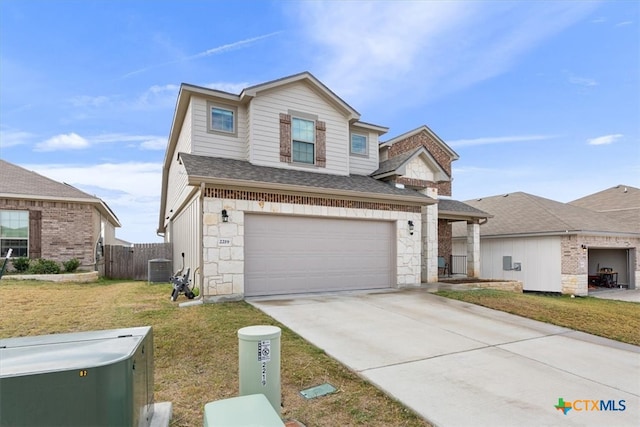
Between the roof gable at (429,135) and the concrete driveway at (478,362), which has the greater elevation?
the roof gable at (429,135)

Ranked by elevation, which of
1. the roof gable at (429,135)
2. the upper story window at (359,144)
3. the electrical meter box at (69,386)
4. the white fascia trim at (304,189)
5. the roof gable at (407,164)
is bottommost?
the electrical meter box at (69,386)

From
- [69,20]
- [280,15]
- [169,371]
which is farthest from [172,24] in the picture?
[169,371]

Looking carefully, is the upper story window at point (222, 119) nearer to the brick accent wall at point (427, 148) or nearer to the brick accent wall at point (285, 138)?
the brick accent wall at point (285, 138)

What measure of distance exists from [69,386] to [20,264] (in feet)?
53.8

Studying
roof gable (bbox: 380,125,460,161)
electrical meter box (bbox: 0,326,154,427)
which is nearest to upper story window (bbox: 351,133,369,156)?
roof gable (bbox: 380,125,460,161)

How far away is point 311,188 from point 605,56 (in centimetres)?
1128

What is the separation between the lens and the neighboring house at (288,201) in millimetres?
9422

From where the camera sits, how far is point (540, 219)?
18.3 metres

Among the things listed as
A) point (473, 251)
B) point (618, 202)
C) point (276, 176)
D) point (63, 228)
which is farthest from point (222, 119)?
point (618, 202)

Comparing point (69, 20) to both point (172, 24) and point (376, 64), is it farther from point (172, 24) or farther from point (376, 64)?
point (376, 64)

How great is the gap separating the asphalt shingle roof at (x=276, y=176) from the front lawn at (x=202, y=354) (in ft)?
11.8

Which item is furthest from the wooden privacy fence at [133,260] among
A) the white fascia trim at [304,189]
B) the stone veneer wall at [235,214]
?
the white fascia trim at [304,189]

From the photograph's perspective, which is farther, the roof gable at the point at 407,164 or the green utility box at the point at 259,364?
the roof gable at the point at 407,164

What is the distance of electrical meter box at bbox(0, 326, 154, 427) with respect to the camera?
76.1 inches
